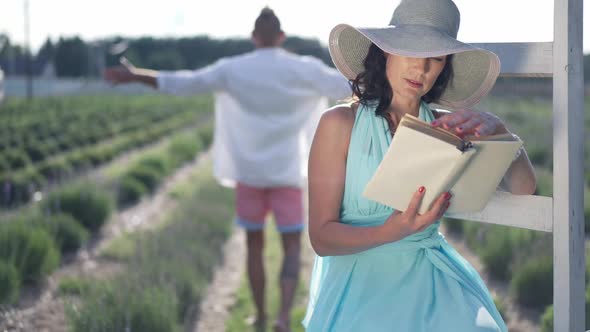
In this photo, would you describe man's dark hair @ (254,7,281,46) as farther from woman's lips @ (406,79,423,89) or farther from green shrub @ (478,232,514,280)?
woman's lips @ (406,79,423,89)

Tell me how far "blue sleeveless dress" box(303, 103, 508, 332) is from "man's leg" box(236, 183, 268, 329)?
9.22 ft

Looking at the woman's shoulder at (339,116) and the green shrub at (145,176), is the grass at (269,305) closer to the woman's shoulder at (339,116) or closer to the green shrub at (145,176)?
the woman's shoulder at (339,116)

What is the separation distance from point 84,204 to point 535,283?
4374 millimetres

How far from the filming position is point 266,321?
5.05m

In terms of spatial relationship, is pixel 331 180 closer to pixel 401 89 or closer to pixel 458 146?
pixel 401 89

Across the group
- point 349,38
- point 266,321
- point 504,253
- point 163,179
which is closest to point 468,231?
point 504,253

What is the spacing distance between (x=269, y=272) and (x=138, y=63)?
3545cm

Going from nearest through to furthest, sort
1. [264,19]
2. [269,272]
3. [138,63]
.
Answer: [264,19] < [269,272] < [138,63]

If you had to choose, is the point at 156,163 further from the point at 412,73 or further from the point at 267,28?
the point at 412,73

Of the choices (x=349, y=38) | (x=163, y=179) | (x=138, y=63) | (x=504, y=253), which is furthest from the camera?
(x=138, y=63)

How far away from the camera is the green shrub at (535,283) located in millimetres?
4773

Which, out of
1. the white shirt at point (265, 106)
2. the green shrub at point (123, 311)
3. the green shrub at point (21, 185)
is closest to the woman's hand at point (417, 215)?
the green shrub at point (123, 311)

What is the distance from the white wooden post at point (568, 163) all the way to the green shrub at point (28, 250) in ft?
13.3

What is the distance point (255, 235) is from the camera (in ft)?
16.6
